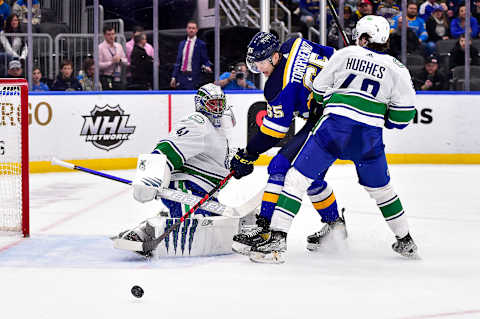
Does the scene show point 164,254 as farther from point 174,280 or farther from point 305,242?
point 305,242

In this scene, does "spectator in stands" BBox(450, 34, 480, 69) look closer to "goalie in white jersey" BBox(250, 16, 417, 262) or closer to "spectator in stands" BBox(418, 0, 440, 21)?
"spectator in stands" BBox(418, 0, 440, 21)

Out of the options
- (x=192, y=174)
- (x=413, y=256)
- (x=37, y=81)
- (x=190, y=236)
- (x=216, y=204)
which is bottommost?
(x=413, y=256)

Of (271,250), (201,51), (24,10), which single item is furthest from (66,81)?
(271,250)

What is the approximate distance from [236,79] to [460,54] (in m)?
2.54

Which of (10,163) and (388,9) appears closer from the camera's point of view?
(10,163)

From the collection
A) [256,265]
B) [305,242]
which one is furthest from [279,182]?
[305,242]

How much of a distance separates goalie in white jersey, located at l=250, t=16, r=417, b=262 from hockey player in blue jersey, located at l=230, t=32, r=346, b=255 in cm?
13

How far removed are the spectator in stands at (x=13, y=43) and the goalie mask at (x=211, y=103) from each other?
4591 mm

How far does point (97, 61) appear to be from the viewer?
8.77 m

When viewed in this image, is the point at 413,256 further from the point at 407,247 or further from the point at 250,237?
the point at 250,237

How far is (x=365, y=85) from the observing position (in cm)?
396

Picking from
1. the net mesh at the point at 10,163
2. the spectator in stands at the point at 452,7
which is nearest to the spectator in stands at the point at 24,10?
the net mesh at the point at 10,163

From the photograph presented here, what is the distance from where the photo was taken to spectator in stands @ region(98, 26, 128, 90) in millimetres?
8789

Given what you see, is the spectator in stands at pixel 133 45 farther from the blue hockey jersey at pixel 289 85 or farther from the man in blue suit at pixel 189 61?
the blue hockey jersey at pixel 289 85
